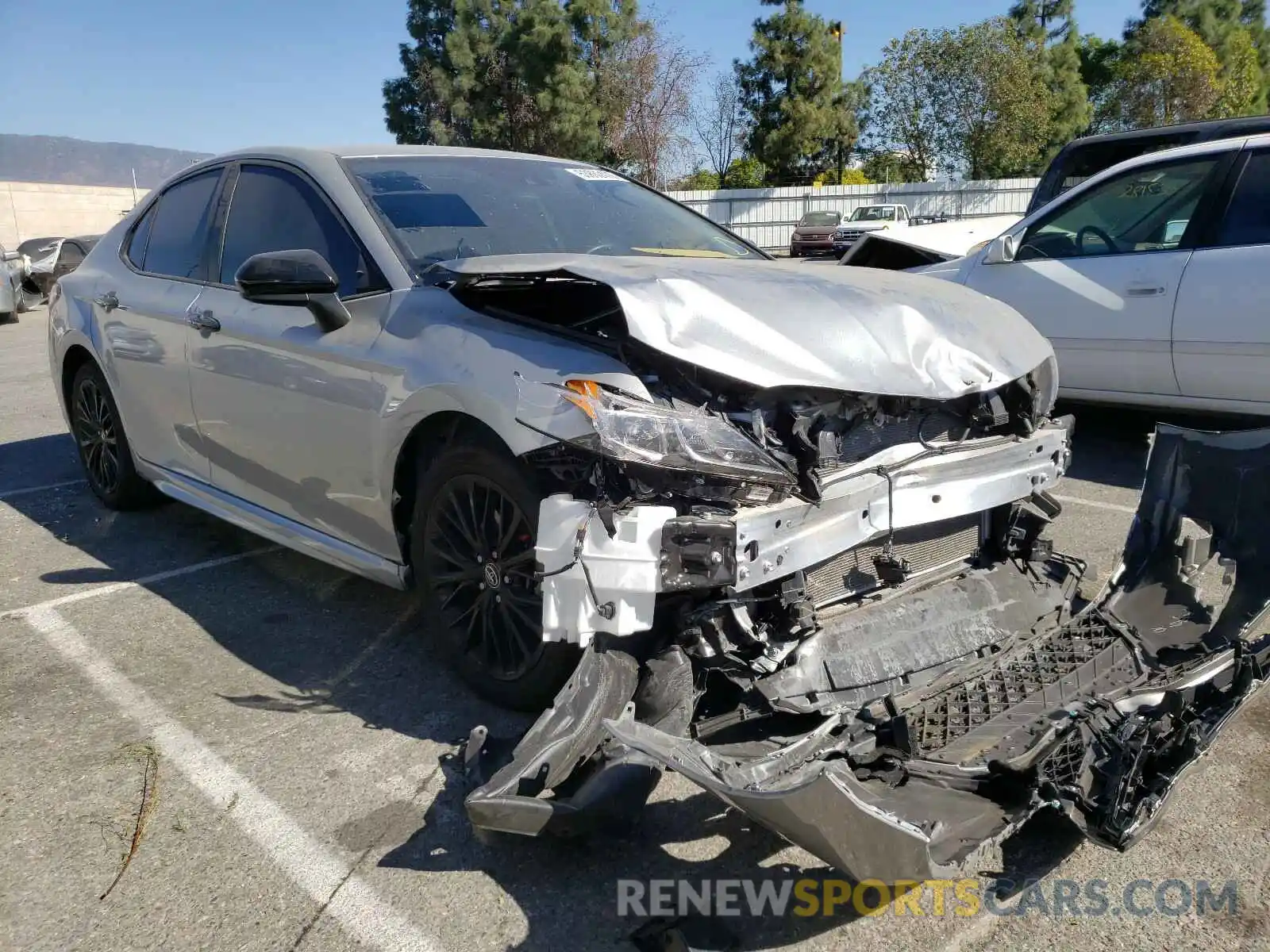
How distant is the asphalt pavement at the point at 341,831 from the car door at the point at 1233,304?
6.20 feet

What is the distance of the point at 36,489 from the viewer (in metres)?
6.25

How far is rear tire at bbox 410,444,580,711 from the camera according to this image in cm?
284

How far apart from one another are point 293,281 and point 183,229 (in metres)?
1.78

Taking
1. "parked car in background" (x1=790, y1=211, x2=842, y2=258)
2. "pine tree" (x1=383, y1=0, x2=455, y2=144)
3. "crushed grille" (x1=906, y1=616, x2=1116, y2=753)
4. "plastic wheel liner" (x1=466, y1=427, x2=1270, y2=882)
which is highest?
"pine tree" (x1=383, y1=0, x2=455, y2=144)

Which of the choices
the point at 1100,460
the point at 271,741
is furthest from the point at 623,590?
the point at 1100,460

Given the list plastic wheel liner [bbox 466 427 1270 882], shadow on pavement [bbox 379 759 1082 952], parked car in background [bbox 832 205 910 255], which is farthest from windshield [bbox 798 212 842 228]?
shadow on pavement [bbox 379 759 1082 952]

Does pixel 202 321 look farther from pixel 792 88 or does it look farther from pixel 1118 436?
pixel 792 88

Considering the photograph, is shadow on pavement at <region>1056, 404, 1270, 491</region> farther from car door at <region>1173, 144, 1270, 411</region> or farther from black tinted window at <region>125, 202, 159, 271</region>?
black tinted window at <region>125, 202, 159, 271</region>

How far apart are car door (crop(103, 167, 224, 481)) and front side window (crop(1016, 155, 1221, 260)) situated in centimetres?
480

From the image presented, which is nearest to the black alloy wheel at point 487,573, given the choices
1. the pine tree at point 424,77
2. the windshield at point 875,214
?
the windshield at point 875,214

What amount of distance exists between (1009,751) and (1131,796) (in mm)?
283

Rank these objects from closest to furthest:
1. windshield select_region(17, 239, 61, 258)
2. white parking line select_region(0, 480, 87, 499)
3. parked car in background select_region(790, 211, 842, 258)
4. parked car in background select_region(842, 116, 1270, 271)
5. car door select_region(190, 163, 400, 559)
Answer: car door select_region(190, 163, 400, 559), white parking line select_region(0, 480, 87, 499), parked car in background select_region(842, 116, 1270, 271), windshield select_region(17, 239, 61, 258), parked car in background select_region(790, 211, 842, 258)

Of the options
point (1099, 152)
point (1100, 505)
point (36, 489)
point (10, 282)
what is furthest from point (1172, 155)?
point (10, 282)

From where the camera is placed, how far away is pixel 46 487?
20.5 feet
